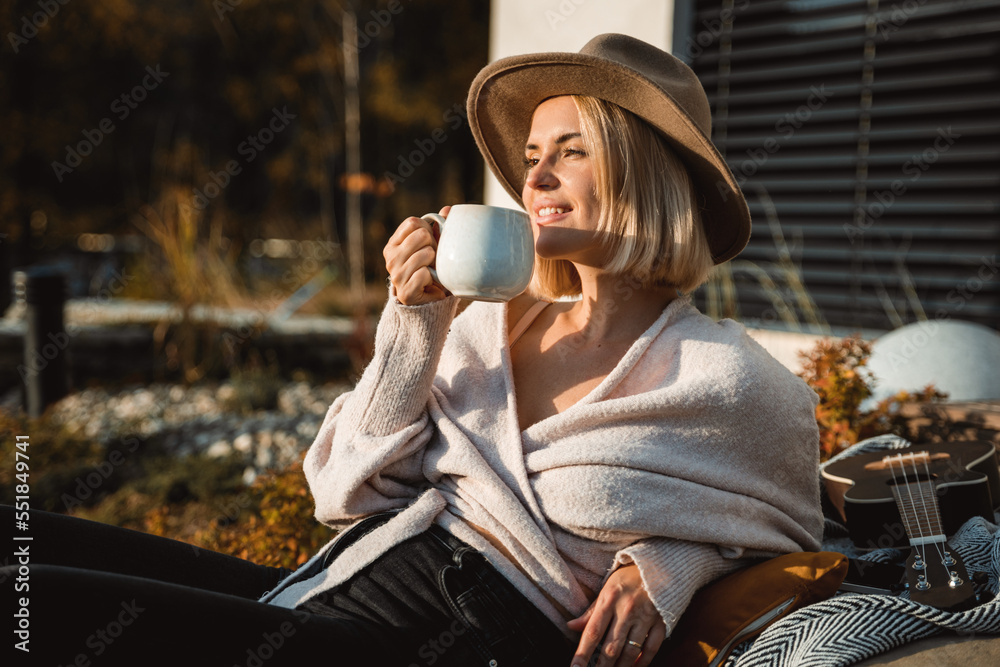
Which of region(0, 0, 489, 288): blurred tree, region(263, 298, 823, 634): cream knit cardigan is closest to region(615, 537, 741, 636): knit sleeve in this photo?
region(263, 298, 823, 634): cream knit cardigan

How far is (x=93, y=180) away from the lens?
1330 cm

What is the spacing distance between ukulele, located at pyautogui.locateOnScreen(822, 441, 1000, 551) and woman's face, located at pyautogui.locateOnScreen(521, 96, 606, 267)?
3.16 ft

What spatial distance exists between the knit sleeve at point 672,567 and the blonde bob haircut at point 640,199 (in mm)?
640

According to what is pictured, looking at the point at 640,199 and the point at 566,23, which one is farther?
the point at 566,23

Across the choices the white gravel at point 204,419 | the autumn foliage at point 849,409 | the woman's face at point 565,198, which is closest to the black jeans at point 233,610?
the woman's face at point 565,198

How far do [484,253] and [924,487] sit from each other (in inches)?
51.9

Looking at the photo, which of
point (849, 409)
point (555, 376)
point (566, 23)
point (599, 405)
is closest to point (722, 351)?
point (599, 405)

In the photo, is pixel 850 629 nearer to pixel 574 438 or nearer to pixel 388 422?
pixel 574 438

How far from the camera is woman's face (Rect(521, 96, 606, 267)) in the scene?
6.23 ft

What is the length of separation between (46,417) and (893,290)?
16.2 ft

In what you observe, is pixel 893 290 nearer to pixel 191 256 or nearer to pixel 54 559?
pixel 54 559

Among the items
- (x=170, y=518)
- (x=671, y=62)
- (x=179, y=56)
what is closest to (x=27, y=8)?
(x=179, y=56)

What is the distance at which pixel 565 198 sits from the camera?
1.91 meters

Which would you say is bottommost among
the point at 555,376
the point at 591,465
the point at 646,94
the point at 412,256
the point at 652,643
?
the point at 652,643
